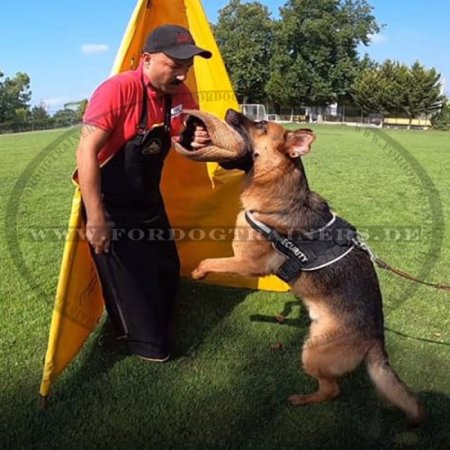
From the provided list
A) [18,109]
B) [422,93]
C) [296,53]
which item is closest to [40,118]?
[18,109]

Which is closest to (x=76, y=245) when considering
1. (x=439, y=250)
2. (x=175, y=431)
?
(x=175, y=431)

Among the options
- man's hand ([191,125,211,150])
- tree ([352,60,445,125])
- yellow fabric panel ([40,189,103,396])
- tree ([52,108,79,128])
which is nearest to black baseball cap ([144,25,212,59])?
man's hand ([191,125,211,150])

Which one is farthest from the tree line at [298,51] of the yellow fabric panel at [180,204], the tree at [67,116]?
the yellow fabric panel at [180,204]

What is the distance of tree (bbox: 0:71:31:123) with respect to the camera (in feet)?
236

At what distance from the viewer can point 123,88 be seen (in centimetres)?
329

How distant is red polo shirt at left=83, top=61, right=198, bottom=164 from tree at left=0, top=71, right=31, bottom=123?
70.9 m

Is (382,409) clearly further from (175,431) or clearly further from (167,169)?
(167,169)

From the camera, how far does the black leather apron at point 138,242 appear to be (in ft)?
11.6

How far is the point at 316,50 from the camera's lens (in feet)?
250

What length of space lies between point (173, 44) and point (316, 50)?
78.4 meters

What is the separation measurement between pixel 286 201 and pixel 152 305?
1355mm

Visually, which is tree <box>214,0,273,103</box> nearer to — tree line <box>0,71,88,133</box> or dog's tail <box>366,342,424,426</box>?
→ tree line <box>0,71,88,133</box>

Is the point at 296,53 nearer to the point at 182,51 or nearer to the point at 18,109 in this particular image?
the point at 18,109

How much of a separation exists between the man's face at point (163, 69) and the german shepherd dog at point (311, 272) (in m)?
0.45
